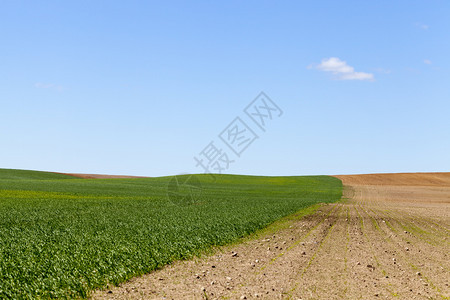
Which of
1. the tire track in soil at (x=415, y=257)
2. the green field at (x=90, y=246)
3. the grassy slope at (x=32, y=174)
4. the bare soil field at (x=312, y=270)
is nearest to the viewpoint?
the bare soil field at (x=312, y=270)

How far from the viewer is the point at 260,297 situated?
33.3ft

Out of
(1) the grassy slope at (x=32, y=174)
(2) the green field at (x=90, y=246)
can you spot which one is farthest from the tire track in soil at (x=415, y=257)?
(1) the grassy slope at (x=32, y=174)

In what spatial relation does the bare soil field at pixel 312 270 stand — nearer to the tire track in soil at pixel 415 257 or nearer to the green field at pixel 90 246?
the tire track in soil at pixel 415 257

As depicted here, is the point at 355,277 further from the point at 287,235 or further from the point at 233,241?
the point at 287,235

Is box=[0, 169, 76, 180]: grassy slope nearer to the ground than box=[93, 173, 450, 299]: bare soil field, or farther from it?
farther from it

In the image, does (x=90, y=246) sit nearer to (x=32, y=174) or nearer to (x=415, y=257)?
(x=415, y=257)

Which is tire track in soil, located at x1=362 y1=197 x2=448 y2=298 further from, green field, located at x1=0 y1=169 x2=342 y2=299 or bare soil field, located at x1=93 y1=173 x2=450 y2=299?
green field, located at x1=0 y1=169 x2=342 y2=299

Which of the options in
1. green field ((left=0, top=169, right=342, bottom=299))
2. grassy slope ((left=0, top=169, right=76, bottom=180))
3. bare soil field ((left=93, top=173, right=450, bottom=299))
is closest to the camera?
bare soil field ((left=93, top=173, right=450, bottom=299))

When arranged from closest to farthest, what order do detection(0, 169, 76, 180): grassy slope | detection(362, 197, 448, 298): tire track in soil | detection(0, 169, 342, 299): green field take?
detection(0, 169, 342, 299): green field
detection(362, 197, 448, 298): tire track in soil
detection(0, 169, 76, 180): grassy slope

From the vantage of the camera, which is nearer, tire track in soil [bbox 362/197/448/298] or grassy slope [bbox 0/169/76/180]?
tire track in soil [bbox 362/197/448/298]

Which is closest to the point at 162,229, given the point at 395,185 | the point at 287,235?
the point at 287,235

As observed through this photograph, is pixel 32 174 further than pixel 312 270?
Yes

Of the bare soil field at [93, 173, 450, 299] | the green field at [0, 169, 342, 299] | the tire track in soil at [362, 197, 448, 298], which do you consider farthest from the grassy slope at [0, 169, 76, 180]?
the tire track in soil at [362, 197, 448, 298]

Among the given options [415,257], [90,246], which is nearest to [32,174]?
[90,246]
